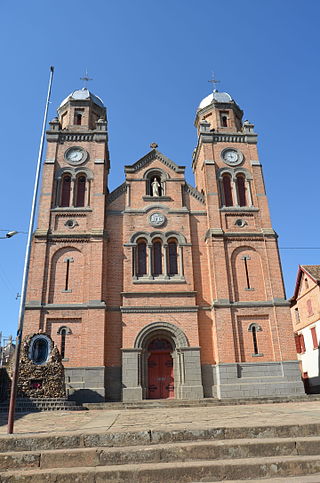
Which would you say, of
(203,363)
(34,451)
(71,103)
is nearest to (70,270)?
(203,363)

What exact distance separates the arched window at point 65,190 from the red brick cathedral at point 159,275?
0.33ft

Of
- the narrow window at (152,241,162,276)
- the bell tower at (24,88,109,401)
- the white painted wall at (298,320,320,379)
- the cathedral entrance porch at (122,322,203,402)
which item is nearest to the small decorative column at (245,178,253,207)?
the narrow window at (152,241,162,276)

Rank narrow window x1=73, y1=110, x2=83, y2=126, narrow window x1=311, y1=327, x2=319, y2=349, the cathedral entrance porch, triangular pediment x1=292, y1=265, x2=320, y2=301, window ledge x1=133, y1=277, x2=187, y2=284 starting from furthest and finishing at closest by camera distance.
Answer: triangular pediment x1=292, y1=265, x2=320, y2=301, narrow window x1=311, y1=327, x2=319, y2=349, narrow window x1=73, y1=110, x2=83, y2=126, window ledge x1=133, y1=277, x2=187, y2=284, the cathedral entrance porch

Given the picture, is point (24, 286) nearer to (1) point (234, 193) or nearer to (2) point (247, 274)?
(2) point (247, 274)

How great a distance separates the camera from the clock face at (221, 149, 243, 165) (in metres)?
27.8

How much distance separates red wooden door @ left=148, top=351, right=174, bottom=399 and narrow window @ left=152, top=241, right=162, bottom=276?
5.29 metres

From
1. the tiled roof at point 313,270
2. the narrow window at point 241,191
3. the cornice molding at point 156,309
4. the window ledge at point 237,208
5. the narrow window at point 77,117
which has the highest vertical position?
the narrow window at point 77,117

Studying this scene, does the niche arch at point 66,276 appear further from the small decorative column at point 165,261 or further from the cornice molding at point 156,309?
the small decorative column at point 165,261

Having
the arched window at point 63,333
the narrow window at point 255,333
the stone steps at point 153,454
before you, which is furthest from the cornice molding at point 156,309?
the stone steps at point 153,454

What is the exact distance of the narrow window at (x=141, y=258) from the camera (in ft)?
79.9

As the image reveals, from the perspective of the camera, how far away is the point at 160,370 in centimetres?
2255

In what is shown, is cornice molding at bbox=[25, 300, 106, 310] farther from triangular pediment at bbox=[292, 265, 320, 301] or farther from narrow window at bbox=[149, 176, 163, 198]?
triangular pediment at bbox=[292, 265, 320, 301]

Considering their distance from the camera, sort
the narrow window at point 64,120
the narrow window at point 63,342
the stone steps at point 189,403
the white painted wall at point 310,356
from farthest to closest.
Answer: the white painted wall at point 310,356 < the narrow window at point 64,120 < the narrow window at point 63,342 < the stone steps at point 189,403

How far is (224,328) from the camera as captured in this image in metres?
22.3
